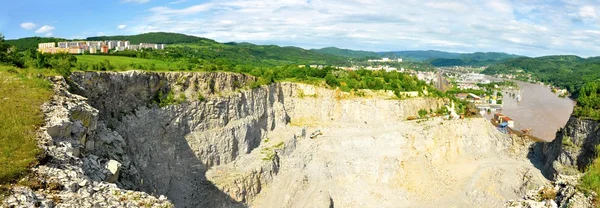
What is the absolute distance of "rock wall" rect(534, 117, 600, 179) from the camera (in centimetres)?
3102

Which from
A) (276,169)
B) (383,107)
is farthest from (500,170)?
(276,169)

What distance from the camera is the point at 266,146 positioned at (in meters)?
32.6

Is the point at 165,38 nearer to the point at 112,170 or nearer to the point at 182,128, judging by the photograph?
the point at 182,128

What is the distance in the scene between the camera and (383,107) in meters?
38.5

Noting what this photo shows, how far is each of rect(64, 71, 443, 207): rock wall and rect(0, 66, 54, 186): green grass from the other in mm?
1783

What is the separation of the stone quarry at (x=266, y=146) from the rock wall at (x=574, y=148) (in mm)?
2302

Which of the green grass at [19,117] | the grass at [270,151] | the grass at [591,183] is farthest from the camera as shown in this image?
the grass at [270,151]

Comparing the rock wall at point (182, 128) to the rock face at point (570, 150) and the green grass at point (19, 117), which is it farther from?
the rock face at point (570, 150)

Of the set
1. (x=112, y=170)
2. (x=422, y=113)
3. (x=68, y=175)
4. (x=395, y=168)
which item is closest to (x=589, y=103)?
(x=422, y=113)

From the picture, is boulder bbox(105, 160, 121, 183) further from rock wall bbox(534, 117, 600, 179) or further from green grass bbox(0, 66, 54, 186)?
rock wall bbox(534, 117, 600, 179)

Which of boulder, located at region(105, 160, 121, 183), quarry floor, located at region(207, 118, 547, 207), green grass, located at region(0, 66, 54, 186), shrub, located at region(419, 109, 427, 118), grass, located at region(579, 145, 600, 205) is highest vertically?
green grass, located at region(0, 66, 54, 186)

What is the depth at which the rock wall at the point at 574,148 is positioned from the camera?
31.0m

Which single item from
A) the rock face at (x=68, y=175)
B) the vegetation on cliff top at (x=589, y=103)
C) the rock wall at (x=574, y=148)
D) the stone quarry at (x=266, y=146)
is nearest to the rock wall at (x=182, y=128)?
the stone quarry at (x=266, y=146)

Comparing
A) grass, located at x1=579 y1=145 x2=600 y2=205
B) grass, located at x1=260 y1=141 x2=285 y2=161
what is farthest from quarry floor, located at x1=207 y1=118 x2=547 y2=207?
grass, located at x1=579 y1=145 x2=600 y2=205
